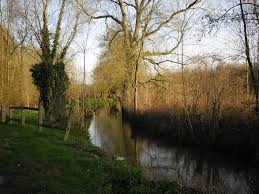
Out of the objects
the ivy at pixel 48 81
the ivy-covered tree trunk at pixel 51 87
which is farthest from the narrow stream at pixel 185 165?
the ivy at pixel 48 81

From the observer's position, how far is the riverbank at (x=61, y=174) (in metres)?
6.91

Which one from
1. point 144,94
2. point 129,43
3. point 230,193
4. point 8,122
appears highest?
point 129,43

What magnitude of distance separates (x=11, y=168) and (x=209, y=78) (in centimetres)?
1152

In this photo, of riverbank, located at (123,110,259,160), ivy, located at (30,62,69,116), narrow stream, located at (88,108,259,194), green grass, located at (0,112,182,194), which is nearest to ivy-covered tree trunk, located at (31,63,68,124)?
ivy, located at (30,62,69,116)

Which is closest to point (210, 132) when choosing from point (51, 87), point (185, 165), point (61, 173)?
point (185, 165)

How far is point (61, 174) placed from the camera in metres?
8.02

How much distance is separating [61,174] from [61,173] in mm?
88

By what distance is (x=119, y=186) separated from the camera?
25.6ft

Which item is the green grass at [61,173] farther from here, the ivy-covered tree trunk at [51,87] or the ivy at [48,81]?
the ivy at [48,81]

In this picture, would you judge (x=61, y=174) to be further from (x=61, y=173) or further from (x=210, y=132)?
(x=210, y=132)

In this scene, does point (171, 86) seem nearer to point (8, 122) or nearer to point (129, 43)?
point (129, 43)

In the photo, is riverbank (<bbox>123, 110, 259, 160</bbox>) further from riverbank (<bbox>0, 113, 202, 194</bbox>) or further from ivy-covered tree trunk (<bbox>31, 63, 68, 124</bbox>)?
riverbank (<bbox>0, 113, 202, 194</bbox>)

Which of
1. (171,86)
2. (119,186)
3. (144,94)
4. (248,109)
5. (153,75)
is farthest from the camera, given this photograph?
(153,75)

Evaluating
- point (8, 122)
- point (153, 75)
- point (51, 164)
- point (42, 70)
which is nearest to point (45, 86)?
point (42, 70)
